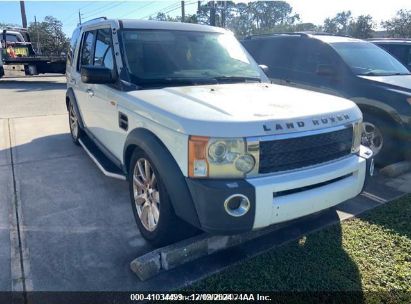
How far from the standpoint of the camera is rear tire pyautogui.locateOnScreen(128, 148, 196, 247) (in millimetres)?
2908

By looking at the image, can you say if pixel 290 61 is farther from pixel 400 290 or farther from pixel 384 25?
pixel 384 25

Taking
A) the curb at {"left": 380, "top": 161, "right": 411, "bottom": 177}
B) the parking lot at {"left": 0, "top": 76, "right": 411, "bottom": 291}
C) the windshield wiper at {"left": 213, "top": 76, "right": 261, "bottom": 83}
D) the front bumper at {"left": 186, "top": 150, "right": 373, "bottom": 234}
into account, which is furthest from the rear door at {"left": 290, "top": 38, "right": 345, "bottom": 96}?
the front bumper at {"left": 186, "top": 150, "right": 373, "bottom": 234}

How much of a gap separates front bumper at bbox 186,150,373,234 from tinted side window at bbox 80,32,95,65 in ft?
9.93

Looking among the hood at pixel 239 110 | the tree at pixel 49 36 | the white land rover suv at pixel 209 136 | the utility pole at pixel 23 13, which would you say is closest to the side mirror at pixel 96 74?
the white land rover suv at pixel 209 136

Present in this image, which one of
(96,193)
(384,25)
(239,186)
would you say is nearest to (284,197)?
(239,186)

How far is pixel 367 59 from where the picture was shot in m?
6.05

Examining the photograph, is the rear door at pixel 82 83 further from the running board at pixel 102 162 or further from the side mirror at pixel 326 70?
the side mirror at pixel 326 70

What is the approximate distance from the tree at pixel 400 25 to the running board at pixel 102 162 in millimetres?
36309

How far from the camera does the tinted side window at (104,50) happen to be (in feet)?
13.0

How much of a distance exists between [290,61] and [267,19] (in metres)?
77.0

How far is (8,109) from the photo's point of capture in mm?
10102

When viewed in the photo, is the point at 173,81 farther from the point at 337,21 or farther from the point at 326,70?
the point at 337,21

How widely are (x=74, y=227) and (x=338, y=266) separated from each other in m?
2.44

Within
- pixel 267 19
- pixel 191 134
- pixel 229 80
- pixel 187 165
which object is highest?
pixel 267 19
